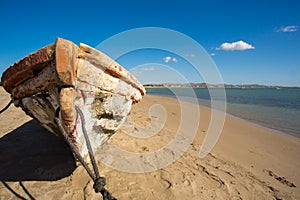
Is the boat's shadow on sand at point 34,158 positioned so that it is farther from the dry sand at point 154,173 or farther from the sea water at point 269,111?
the sea water at point 269,111

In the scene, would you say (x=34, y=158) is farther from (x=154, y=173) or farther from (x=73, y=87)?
(x=154, y=173)

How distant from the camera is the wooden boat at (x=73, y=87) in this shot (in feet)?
6.41

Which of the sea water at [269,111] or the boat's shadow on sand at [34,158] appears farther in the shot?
the sea water at [269,111]

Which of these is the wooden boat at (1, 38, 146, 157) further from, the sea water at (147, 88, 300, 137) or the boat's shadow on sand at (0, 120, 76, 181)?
the sea water at (147, 88, 300, 137)

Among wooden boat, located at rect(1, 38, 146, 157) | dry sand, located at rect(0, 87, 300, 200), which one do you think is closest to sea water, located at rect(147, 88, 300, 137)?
dry sand, located at rect(0, 87, 300, 200)

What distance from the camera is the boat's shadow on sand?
2668 mm

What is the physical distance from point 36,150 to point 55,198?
5.54 ft

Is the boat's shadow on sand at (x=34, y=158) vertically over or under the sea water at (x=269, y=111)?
over

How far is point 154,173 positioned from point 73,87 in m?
1.81

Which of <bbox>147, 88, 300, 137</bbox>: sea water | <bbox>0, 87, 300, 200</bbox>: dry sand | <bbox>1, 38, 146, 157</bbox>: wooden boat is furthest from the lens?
<bbox>147, 88, 300, 137</bbox>: sea water

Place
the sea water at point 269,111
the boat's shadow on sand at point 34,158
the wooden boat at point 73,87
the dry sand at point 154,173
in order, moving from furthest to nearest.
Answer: the sea water at point 269,111 < the boat's shadow on sand at point 34,158 < the dry sand at point 154,173 < the wooden boat at point 73,87

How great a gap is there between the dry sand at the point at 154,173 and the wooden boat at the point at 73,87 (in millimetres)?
621

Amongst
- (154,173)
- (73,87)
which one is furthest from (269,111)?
(73,87)

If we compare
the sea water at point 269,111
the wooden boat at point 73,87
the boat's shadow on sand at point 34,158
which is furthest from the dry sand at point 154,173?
the sea water at point 269,111
